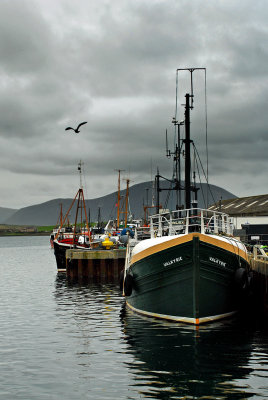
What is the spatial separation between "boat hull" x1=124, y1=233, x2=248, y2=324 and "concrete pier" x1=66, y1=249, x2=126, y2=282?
2201 cm

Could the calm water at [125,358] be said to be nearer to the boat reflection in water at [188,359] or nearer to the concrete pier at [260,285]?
the boat reflection in water at [188,359]

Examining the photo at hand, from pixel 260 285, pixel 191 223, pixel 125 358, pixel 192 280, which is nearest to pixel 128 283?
pixel 191 223

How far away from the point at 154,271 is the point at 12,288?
22.7 meters

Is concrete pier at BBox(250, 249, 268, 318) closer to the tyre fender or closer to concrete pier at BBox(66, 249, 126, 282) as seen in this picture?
the tyre fender

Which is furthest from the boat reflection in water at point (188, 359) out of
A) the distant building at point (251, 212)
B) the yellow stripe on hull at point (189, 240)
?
the distant building at point (251, 212)

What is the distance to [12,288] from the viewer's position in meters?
40.1

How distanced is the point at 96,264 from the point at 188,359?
97.0 feet

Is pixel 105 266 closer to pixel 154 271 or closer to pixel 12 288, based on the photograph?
pixel 12 288

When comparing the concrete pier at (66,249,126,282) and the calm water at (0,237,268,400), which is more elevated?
the concrete pier at (66,249,126,282)

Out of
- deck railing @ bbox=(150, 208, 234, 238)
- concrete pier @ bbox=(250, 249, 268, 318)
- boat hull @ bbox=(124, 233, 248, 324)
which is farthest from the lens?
concrete pier @ bbox=(250, 249, 268, 318)

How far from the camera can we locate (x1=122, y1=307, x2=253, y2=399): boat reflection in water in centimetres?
1273

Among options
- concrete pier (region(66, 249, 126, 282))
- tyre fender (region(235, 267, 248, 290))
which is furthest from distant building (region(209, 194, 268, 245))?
tyre fender (region(235, 267, 248, 290))

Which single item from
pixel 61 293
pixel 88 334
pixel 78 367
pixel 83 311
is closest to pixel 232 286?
pixel 88 334

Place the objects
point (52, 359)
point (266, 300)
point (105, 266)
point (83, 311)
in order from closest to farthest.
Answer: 1. point (52, 359)
2. point (266, 300)
3. point (83, 311)
4. point (105, 266)
